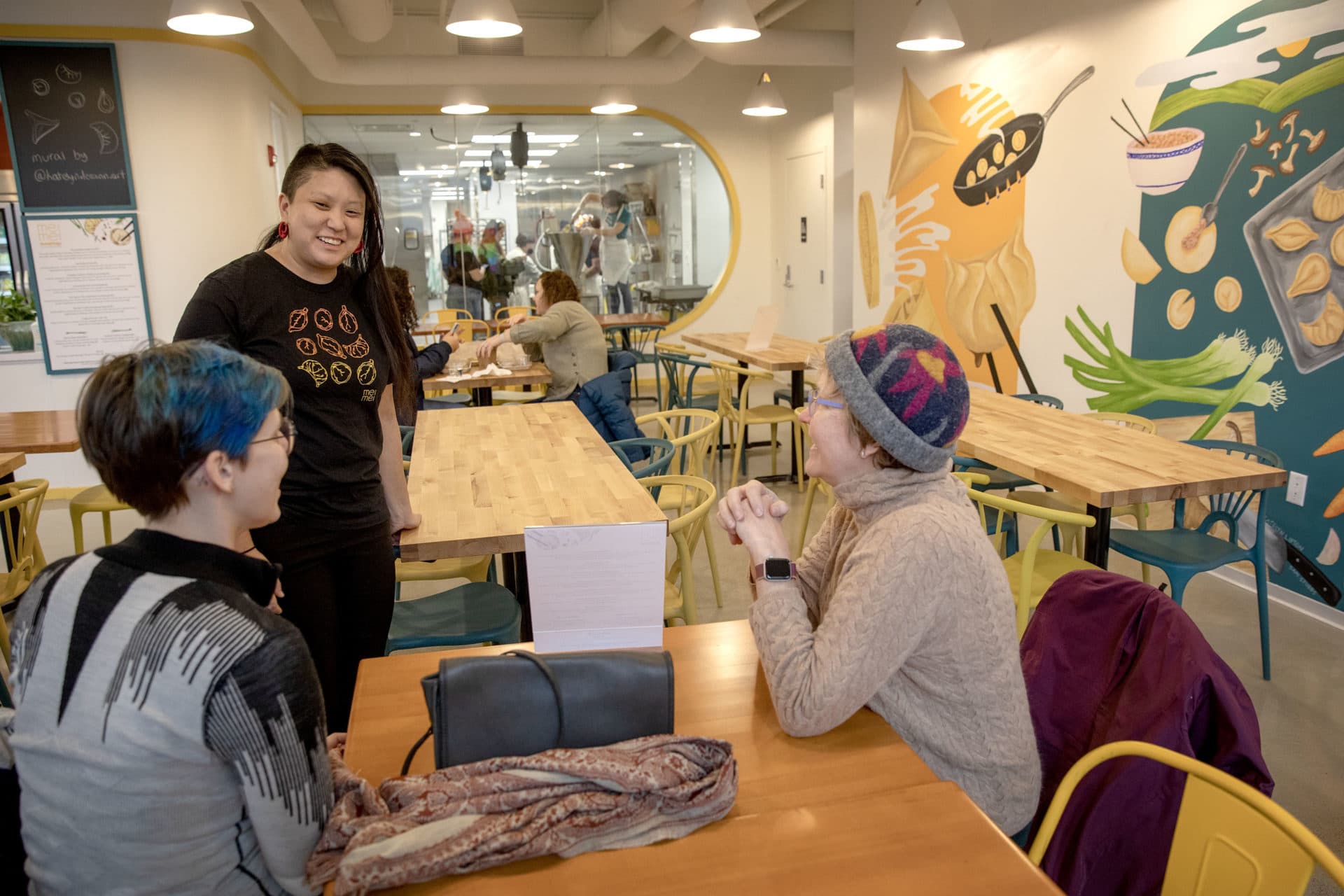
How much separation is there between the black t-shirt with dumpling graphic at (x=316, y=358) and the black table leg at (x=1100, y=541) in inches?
82.5

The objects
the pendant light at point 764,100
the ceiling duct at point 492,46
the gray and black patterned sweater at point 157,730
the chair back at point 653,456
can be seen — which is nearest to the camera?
the gray and black patterned sweater at point 157,730

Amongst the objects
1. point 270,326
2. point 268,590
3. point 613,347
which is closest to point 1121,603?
point 268,590

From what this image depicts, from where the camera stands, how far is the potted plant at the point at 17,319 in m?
5.90

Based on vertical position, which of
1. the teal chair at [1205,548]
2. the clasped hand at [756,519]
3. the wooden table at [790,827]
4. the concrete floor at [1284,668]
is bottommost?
the concrete floor at [1284,668]

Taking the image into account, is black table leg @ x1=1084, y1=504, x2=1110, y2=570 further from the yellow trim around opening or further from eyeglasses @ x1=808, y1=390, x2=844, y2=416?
the yellow trim around opening

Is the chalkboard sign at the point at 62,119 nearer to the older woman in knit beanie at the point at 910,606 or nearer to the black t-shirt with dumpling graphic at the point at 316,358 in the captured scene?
the black t-shirt with dumpling graphic at the point at 316,358

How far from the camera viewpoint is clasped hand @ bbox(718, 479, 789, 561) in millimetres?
1536

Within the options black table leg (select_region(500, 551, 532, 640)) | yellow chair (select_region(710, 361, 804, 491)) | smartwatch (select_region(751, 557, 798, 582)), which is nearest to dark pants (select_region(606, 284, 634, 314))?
yellow chair (select_region(710, 361, 804, 491))

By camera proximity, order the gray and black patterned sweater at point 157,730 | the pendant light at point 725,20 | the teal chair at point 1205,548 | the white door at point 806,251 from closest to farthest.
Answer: the gray and black patterned sweater at point 157,730 < the teal chair at point 1205,548 < the pendant light at point 725,20 < the white door at point 806,251

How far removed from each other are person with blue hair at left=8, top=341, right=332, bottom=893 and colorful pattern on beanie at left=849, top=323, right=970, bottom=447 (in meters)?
0.87

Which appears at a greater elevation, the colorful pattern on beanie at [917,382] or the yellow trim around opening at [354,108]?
the yellow trim around opening at [354,108]

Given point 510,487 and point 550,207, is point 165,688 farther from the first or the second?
point 550,207

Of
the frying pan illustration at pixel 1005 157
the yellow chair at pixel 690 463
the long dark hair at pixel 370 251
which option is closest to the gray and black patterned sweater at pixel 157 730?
the long dark hair at pixel 370 251

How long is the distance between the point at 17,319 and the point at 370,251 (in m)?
5.14
